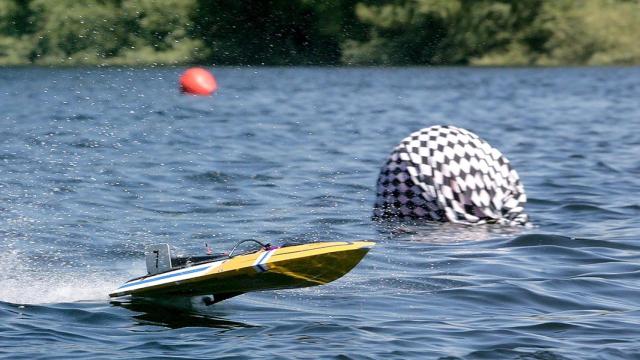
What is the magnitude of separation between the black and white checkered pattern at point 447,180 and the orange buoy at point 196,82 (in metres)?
16.2

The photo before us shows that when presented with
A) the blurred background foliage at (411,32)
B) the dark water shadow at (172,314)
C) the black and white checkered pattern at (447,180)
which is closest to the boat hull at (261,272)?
the dark water shadow at (172,314)

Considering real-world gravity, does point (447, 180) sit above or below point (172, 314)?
above

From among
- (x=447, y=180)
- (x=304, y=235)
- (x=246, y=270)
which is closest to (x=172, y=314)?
(x=246, y=270)

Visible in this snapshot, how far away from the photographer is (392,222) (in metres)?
11.3

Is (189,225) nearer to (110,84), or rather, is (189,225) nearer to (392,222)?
(392,222)

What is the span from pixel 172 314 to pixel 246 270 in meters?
0.64

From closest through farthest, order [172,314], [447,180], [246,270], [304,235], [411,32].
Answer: [246,270], [172,314], [447,180], [304,235], [411,32]

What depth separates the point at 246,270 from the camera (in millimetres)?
7867

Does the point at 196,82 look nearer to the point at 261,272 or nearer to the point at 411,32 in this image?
the point at 261,272

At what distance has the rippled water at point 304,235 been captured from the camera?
737 cm

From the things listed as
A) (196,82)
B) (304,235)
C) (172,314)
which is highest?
(196,82)

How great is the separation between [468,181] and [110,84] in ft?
94.8

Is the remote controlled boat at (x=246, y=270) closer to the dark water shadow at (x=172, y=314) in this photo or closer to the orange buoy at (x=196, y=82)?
the dark water shadow at (x=172, y=314)

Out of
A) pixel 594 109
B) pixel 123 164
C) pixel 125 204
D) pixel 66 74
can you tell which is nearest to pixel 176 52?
pixel 66 74
